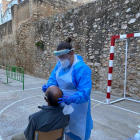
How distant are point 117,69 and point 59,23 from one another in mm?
4032

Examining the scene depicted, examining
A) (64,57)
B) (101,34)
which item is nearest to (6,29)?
(101,34)

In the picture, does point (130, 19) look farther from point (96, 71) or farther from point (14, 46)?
point (14, 46)

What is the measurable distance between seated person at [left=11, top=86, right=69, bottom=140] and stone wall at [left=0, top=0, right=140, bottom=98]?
3.77 m

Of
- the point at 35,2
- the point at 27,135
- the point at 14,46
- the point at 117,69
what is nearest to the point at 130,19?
the point at 117,69

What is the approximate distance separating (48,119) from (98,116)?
2324mm

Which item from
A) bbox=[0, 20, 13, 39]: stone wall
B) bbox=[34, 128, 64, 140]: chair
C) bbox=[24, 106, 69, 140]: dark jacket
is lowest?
bbox=[34, 128, 64, 140]: chair

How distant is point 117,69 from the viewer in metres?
5.04

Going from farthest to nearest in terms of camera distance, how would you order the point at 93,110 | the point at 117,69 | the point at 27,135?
the point at 117,69, the point at 93,110, the point at 27,135

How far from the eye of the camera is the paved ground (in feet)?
8.87

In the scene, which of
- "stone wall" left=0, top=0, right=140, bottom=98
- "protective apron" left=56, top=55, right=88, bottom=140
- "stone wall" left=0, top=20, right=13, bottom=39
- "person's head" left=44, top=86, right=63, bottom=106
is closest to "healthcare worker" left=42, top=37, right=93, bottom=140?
"protective apron" left=56, top=55, right=88, bottom=140

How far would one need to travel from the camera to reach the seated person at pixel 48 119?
4.46ft

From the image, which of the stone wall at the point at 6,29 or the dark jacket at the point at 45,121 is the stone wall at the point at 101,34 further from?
the stone wall at the point at 6,29

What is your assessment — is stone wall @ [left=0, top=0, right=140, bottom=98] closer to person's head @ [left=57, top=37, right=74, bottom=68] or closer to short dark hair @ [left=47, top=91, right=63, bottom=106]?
person's head @ [left=57, top=37, right=74, bottom=68]

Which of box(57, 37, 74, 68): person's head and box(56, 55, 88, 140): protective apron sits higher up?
box(57, 37, 74, 68): person's head
